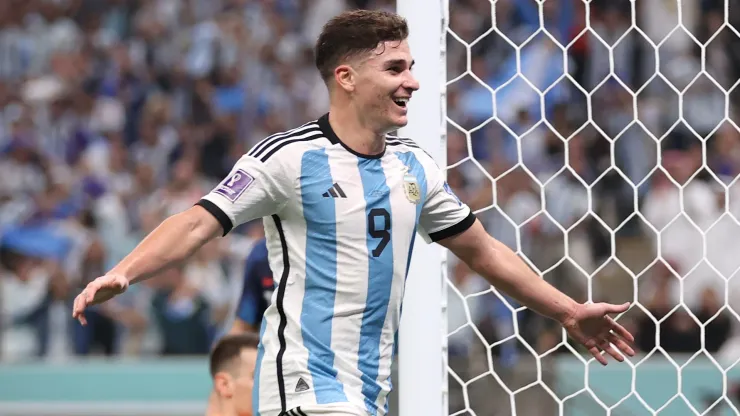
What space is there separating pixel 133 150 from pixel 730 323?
5793mm

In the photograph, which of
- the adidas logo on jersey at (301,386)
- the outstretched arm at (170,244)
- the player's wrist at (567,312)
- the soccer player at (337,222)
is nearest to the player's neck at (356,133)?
the soccer player at (337,222)

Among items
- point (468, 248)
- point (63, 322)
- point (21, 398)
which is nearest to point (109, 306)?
point (63, 322)

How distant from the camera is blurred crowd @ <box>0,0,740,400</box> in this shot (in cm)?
804

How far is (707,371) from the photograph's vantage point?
8227 millimetres

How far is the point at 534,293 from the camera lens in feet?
11.9

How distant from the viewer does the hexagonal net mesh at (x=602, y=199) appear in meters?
7.41

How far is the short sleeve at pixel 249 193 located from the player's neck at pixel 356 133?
23cm

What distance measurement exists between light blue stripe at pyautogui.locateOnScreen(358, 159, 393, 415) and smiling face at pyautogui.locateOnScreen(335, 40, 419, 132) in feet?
0.54

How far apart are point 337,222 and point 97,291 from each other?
730 mm

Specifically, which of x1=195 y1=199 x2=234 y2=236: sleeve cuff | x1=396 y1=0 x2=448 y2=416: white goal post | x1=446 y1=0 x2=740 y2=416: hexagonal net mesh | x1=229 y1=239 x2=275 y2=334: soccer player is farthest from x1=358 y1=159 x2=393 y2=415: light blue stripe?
x1=446 y1=0 x2=740 y2=416: hexagonal net mesh

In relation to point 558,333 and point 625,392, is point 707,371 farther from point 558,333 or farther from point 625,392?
point 558,333

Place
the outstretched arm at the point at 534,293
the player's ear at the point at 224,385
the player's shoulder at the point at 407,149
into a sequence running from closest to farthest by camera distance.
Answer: the player's shoulder at the point at 407,149
the outstretched arm at the point at 534,293
the player's ear at the point at 224,385

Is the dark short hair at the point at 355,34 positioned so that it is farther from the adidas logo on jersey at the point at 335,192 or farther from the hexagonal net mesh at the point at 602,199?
the hexagonal net mesh at the point at 602,199

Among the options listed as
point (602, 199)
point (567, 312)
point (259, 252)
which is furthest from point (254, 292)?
point (602, 199)
